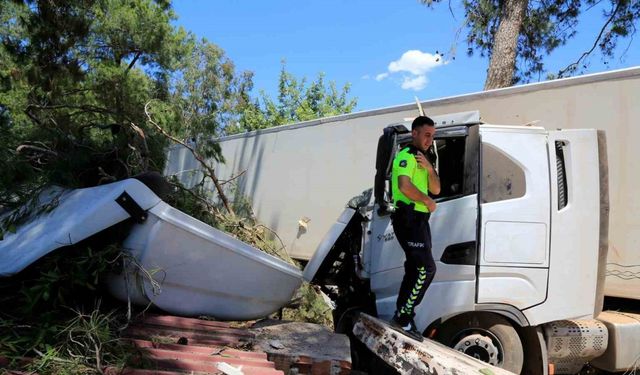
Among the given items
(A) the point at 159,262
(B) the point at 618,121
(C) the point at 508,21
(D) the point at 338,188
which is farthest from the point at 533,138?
(C) the point at 508,21

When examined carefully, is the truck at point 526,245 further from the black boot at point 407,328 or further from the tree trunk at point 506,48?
the tree trunk at point 506,48

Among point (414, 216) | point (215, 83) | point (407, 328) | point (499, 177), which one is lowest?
point (407, 328)

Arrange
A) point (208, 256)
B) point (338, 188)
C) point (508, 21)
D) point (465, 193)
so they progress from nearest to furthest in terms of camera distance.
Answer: point (208, 256) < point (465, 193) < point (338, 188) < point (508, 21)

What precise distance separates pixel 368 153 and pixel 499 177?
366 centimetres

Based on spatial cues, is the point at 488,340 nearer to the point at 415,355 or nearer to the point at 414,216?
the point at 415,355

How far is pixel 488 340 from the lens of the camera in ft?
13.1

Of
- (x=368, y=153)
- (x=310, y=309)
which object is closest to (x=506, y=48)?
(x=368, y=153)

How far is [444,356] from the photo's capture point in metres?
3.38

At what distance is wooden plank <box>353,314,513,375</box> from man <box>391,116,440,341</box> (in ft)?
0.45

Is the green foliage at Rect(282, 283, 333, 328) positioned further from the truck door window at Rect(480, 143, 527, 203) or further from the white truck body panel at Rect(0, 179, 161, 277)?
the white truck body panel at Rect(0, 179, 161, 277)

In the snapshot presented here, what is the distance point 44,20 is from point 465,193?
786 centimetres

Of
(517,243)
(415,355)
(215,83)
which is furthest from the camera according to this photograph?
(215,83)

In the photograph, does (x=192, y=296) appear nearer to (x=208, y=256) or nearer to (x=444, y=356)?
(x=208, y=256)

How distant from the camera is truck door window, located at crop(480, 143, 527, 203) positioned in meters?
3.97
